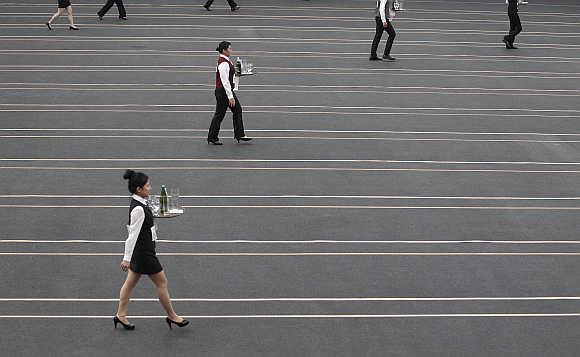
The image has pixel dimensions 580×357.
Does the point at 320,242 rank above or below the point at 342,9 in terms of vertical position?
above

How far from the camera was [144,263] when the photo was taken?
1012 cm

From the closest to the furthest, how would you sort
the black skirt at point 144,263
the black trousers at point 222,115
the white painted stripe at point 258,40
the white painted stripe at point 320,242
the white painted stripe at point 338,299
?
the black skirt at point 144,263, the white painted stripe at point 338,299, the white painted stripe at point 320,242, the black trousers at point 222,115, the white painted stripe at point 258,40

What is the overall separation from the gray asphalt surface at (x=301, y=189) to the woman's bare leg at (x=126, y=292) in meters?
0.20

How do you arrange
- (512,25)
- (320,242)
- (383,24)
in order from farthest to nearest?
(512,25) → (383,24) → (320,242)

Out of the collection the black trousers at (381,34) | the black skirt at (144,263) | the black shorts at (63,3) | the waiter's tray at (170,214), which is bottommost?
the black shorts at (63,3)

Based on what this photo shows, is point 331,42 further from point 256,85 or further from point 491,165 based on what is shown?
point 491,165

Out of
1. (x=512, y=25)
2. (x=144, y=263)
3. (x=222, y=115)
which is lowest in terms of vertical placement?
(x=222, y=115)

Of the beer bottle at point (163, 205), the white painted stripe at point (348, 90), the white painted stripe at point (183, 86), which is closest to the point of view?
the beer bottle at point (163, 205)

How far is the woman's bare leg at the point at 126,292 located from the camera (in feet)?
33.6

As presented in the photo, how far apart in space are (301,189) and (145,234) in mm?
5293

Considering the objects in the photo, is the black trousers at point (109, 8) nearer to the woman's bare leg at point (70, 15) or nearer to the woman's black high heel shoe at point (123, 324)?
the woman's bare leg at point (70, 15)

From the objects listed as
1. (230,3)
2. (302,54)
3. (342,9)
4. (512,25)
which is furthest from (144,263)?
(342,9)

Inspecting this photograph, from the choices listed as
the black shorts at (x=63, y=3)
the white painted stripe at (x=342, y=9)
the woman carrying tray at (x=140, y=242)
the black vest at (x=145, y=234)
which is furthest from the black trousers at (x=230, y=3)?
the black vest at (x=145, y=234)

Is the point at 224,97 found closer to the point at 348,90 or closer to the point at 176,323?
the point at 348,90
